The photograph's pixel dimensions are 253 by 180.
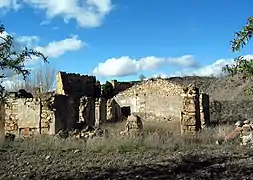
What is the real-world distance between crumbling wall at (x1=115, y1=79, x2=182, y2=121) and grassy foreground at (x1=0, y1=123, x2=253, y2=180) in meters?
22.1

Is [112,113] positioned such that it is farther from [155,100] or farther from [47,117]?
[47,117]

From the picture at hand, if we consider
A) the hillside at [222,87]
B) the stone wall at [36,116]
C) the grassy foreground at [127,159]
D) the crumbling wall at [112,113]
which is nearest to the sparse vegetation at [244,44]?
the grassy foreground at [127,159]

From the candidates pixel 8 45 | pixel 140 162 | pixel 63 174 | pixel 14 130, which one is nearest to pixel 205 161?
pixel 140 162

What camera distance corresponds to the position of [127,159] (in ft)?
40.4

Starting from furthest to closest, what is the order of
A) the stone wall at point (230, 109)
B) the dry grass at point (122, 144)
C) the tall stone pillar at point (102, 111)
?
the stone wall at point (230, 109), the tall stone pillar at point (102, 111), the dry grass at point (122, 144)

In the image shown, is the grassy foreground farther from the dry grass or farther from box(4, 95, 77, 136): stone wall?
box(4, 95, 77, 136): stone wall

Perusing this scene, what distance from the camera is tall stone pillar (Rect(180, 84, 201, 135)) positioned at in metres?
18.1

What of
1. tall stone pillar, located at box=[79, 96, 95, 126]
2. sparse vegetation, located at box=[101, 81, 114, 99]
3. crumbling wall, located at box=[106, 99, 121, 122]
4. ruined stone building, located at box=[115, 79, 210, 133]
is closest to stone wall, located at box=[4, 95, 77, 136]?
tall stone pillar, located at box=[79, 96, 95, 126]

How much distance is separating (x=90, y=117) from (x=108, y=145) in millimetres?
17994

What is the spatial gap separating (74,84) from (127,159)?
30.9 meters

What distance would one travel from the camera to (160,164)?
11.3m

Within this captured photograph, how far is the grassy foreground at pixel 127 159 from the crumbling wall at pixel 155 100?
72.5 ft

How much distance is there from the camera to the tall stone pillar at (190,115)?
18.1 metres

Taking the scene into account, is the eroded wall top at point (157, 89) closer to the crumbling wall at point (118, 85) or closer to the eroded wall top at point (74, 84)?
the eroded wall top at point (74, 84)
